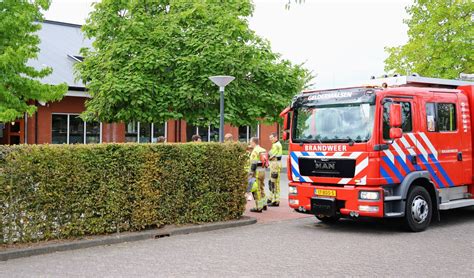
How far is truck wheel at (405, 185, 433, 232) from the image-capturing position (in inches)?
376

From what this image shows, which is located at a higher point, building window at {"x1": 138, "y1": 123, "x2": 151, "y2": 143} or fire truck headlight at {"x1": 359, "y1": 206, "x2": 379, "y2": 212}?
building window at {"x1": 138, "y1": 123, "x2": 151, "y2": 143}

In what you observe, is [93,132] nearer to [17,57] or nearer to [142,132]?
[142,132]

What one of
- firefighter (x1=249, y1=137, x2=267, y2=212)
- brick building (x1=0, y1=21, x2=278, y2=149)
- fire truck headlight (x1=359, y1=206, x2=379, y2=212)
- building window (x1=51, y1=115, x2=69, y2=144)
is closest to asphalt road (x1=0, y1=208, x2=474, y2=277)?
fire truck headlight (x1=359, y1=206, x2=379, y2=212)

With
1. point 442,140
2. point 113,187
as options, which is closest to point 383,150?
point 442,140

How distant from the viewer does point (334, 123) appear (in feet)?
32.0

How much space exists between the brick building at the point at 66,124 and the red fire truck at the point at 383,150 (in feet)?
40.8

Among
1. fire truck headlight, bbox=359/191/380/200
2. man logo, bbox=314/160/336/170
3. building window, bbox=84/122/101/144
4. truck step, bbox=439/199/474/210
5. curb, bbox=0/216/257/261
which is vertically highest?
building window, bbox=84/122/101/144

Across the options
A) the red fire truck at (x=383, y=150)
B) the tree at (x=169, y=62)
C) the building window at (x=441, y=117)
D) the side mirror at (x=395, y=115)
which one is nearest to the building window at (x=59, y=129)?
the tree at (x=169, y=62)

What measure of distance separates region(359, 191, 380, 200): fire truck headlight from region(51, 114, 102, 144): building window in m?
18.8

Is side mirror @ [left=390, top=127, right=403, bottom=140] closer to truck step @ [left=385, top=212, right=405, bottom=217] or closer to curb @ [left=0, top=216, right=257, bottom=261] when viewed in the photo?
truck step @ [left=385, top=212, right=405, bottom=217]

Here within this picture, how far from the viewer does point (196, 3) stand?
67.8 feet

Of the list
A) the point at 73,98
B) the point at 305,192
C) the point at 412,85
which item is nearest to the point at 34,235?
the point at 305,192

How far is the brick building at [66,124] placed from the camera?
79.8 ft

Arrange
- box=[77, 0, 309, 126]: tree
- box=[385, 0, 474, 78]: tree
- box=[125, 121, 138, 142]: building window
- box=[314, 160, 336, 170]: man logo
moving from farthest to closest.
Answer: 1. box=[125, 121, 138, 142]: building window
2. box=[385, 0, 474, 78]: tree
3. box=[77, 0, 309, 126]: tree
4. box=[314, 160, 336, 170]: man logo
